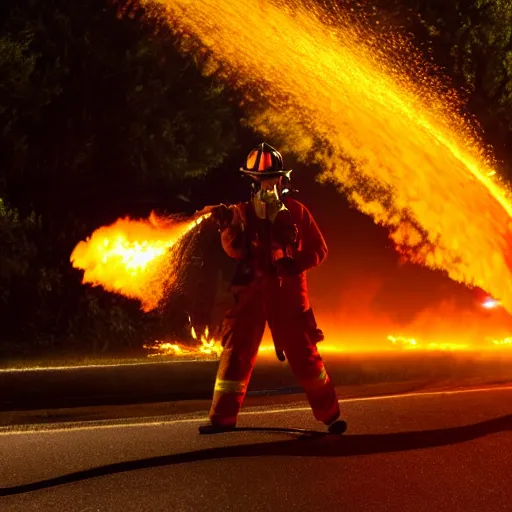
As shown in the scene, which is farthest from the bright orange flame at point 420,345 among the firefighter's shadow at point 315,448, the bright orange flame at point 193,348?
the firefighter's shadow at point 315,448

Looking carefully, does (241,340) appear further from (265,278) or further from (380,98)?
(380,98)

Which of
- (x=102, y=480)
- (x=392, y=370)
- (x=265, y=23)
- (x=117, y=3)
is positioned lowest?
(x=102, y=480)

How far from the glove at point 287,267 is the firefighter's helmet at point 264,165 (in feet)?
2.03

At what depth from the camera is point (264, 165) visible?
728cm

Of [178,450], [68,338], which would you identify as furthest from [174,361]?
[178,450]

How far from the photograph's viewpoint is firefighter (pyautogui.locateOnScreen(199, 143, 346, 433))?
7.26 meters

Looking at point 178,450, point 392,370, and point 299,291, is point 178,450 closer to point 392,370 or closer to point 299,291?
point 299,291

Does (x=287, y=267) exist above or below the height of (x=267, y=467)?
above

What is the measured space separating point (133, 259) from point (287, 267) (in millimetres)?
1362

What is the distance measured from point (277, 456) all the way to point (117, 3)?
15222mm

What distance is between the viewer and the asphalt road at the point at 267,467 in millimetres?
5770

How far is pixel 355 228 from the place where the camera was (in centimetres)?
2784

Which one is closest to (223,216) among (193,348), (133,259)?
(133,259)

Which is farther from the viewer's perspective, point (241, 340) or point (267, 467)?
point (241, 340)
